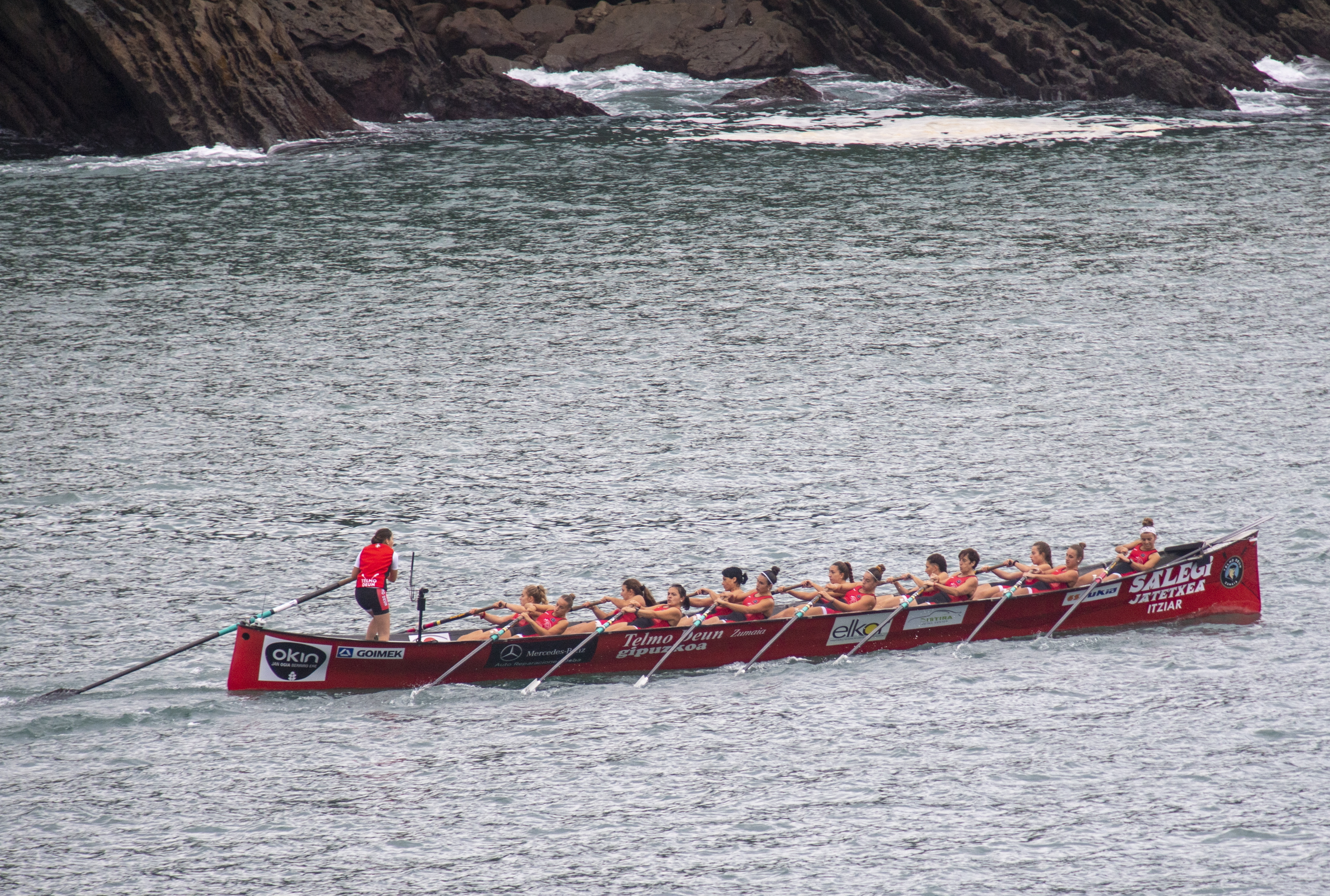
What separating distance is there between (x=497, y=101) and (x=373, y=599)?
52509mm

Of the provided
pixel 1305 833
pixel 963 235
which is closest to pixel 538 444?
pixel 1305 833

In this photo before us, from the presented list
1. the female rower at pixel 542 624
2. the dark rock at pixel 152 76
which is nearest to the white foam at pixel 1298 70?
the dark rock at pixel 152 76

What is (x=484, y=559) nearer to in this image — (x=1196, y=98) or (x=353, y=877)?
(x=353, y=877)

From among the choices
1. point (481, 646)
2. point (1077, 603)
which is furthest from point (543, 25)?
point (481, 646)

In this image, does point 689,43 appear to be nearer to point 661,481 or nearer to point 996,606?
point 661,481

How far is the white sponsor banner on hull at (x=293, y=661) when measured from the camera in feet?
69.8

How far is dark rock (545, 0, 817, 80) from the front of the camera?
7812 centimetres

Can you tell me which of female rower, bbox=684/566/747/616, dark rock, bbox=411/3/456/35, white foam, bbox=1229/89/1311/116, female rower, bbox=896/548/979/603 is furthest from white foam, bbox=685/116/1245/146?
female rower, bbox=684/566/747/616

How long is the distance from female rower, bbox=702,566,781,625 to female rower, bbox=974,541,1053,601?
3.66 m

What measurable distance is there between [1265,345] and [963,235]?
13.7 metres

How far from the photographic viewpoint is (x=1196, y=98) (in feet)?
227

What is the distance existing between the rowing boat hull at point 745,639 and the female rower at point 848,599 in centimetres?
16

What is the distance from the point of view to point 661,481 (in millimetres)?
30703

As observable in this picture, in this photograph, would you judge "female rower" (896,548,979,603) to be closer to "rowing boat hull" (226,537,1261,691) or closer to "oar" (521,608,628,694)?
"rowing boat hull" (226,537,1261,691)
